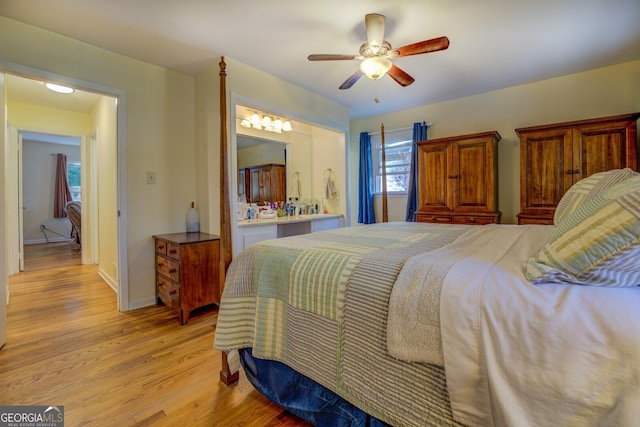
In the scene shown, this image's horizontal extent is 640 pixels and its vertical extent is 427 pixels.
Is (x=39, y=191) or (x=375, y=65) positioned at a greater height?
(x=375, y=65)

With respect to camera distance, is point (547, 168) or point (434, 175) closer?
point (547, 168)

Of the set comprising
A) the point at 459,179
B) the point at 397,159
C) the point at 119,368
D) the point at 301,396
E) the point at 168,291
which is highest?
the point at 397,159

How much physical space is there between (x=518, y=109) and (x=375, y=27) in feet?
8.36

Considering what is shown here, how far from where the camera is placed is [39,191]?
6.68m

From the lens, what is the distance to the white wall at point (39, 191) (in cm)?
652

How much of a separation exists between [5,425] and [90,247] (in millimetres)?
3909

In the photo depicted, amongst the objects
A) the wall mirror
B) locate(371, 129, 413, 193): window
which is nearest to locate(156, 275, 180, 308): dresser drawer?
the wall mirror

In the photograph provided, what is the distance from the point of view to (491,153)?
3.39m

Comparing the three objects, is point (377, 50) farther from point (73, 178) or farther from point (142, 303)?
point (73, 178)

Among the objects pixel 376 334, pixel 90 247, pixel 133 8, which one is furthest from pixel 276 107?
pixel 90 247

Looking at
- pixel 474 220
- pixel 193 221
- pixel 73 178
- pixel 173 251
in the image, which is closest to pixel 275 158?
pixel 193 221

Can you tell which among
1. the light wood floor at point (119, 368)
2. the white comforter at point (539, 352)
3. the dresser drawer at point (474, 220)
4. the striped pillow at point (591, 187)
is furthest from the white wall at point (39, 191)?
the striped pillow at point (591, 187)

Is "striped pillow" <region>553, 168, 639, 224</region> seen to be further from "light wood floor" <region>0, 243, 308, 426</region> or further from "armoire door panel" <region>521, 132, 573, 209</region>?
"light wood floor" <region>0, 243, 308, 426</region>

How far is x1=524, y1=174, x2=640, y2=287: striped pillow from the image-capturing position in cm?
71
